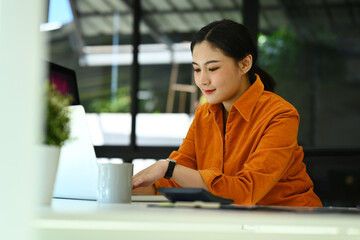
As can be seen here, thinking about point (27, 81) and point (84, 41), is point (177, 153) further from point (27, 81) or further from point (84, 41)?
point (84, 41)

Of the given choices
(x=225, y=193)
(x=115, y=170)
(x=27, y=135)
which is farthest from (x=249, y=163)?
(x=27, y=135)

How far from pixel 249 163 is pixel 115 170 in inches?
19.0

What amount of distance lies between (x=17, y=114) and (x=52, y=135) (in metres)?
0.49

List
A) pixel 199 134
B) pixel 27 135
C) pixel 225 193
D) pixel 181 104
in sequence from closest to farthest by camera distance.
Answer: pixel 27 135, pixel 225 193, pixel 199 134, pixel 181 104

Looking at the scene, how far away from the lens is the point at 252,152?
1.85 meters

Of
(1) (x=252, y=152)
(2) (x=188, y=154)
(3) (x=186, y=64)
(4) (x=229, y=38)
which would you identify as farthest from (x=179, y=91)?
(1) (x=252, y=152)

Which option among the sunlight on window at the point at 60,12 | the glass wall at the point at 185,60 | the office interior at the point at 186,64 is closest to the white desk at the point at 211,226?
the office interior at the point at 186,64

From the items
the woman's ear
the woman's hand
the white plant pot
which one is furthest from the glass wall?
the white plant pot

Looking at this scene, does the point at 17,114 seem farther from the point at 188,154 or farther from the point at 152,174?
the point at 188,154

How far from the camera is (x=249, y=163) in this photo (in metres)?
1.70

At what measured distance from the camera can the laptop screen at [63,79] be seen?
5.46 ft

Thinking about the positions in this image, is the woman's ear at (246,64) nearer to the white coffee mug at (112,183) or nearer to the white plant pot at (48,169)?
the white coffee mug at (112,183)

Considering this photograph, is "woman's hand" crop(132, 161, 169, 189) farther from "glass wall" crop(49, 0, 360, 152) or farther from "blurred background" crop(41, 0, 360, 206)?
"glass wall" crop(49, 0, 360, 152)

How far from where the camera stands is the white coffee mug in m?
1.44
